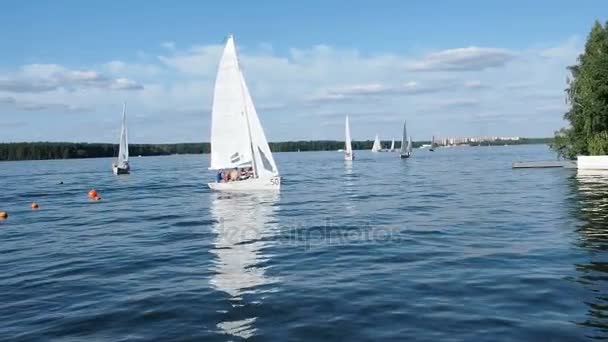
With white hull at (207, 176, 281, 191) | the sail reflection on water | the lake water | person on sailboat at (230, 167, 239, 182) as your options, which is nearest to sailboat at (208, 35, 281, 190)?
white hull at (207, 176, 281, 191)

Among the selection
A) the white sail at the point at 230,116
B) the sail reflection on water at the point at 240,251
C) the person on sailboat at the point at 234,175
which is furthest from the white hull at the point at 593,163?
the sail reflection on water at the point at 240,251

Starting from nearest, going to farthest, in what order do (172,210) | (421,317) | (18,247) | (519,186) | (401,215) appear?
(421,317) < (18,247) < (401,215) < (172,210) < (519,186)

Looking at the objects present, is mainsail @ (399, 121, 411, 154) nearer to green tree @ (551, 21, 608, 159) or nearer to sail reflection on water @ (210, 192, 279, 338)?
green tree @ (551, 21, 608, 159)

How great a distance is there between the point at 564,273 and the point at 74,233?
75.6 ft

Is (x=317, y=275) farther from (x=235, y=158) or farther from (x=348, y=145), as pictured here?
(x=348, y=145)

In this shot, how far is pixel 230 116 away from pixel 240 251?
29.5m

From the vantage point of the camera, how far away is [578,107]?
252 ft

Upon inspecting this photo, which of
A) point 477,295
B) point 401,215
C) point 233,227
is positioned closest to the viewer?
point 477,295

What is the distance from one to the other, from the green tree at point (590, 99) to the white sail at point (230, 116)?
45.4 meters

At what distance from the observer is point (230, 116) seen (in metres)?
50.0

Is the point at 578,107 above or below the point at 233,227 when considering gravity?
above

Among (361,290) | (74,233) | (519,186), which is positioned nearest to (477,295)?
(361,290)

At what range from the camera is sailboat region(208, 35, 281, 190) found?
4922 cm

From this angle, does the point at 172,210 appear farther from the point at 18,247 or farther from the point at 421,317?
the point at 421,317
